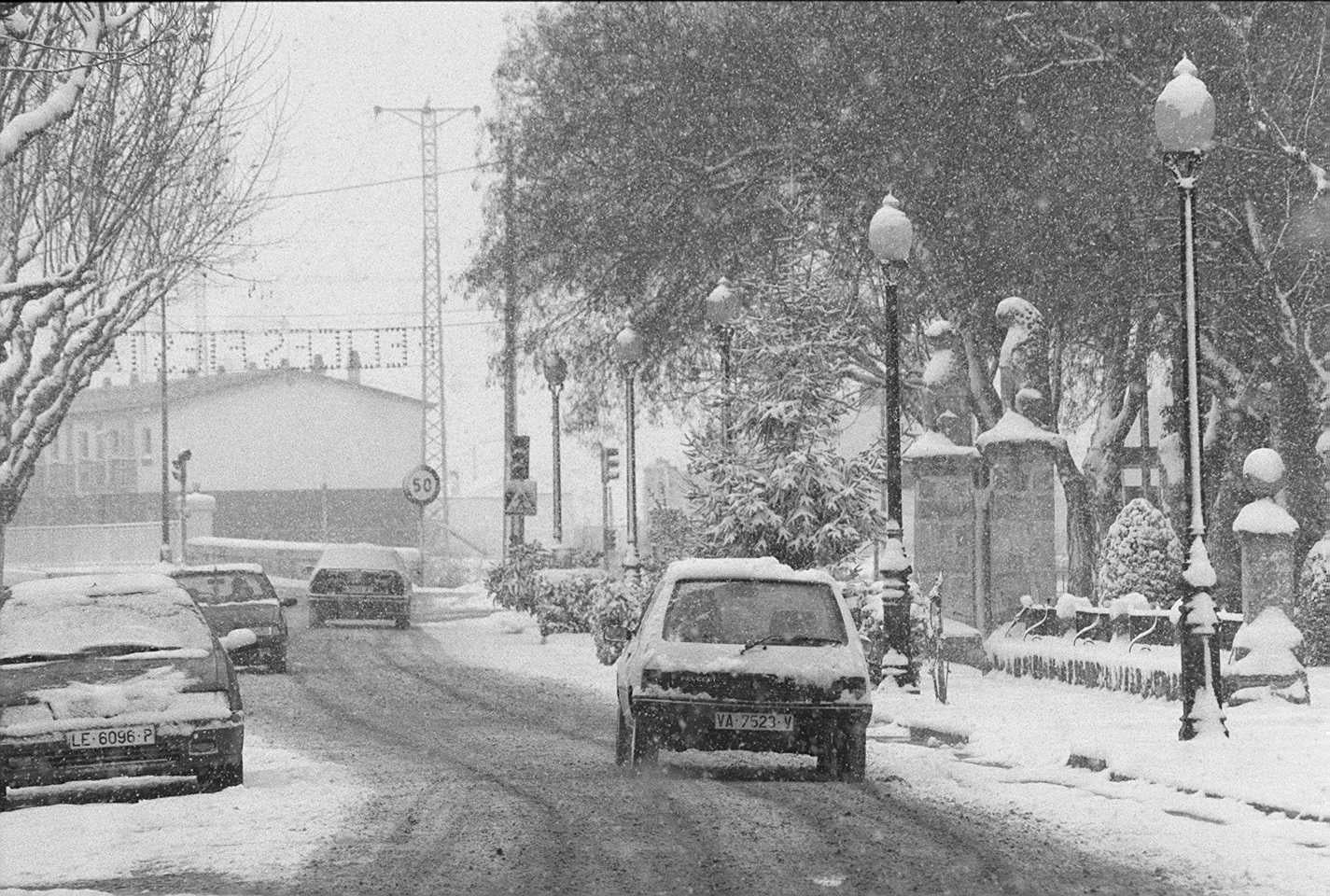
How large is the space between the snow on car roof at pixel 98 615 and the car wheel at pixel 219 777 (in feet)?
2.90

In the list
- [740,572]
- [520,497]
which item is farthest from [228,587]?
[740,572]

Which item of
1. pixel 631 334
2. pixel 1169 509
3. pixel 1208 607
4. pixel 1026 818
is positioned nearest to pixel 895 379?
pixel 1208 607

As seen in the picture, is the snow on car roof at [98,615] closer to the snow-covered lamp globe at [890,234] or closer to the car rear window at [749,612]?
the car rear window at [749,612]

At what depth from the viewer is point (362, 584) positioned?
3900 cm

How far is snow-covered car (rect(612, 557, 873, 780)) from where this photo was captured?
43.6 ft

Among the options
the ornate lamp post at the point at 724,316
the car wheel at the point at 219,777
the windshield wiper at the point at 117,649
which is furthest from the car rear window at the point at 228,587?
the car wheel at the point at 219,777

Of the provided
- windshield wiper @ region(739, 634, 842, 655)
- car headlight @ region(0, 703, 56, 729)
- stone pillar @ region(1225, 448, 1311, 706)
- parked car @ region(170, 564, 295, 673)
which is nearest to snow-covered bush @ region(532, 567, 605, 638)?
parked car @ region(170, 564, 295, 673)

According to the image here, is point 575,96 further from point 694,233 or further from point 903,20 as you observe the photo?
point 903,20

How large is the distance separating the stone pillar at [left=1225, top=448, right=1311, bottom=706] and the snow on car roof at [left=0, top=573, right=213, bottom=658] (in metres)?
9.26

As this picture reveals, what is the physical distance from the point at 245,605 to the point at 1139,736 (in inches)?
577

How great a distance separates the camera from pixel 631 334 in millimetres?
31281

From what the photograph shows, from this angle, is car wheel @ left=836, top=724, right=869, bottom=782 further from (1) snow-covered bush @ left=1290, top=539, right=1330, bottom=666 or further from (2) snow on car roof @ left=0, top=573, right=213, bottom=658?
(1) snow-covered bush @ left=1290, top=539, right=1330, bottom=666

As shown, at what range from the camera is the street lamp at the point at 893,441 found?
66.8ft

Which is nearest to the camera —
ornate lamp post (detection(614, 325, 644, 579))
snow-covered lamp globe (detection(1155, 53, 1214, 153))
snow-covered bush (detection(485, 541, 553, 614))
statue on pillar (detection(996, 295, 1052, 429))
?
snow-covered lamp globe (detection(1155, 53, 1214, 153))
